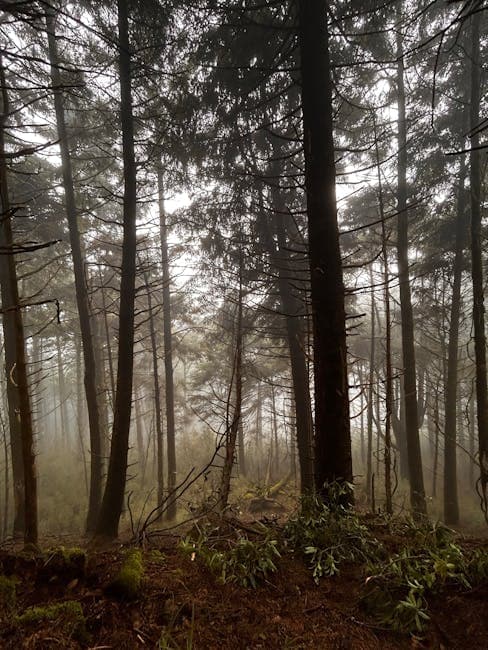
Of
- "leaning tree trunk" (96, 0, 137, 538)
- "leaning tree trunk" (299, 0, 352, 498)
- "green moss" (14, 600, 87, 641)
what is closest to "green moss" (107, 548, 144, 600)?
"green moss" (14, 600, 87, 641)

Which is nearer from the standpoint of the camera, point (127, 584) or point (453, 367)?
point (127, 584)

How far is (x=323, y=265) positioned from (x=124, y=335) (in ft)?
14.0

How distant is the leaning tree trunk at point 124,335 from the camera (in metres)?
6.14

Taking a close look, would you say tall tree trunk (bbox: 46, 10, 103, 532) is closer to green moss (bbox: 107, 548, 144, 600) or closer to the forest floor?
the forest floor

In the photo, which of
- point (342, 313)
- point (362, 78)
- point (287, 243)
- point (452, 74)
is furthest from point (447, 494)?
point (452, 74)

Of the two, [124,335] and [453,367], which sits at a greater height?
[124,335]

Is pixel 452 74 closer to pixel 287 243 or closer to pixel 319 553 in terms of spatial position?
pixel 287 243

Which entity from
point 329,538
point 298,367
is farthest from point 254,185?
point 329,538

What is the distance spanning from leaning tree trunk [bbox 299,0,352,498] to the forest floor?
126 centimetres

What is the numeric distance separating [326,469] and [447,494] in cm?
977

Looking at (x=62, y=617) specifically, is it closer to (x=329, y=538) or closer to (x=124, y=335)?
(x=329, y=538)

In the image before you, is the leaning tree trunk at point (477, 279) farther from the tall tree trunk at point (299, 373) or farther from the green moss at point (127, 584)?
the green moss at point (127, 584)

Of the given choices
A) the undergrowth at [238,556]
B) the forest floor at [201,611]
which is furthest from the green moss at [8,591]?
the undergrowth at [238,556]

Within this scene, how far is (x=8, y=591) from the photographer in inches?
80.4
